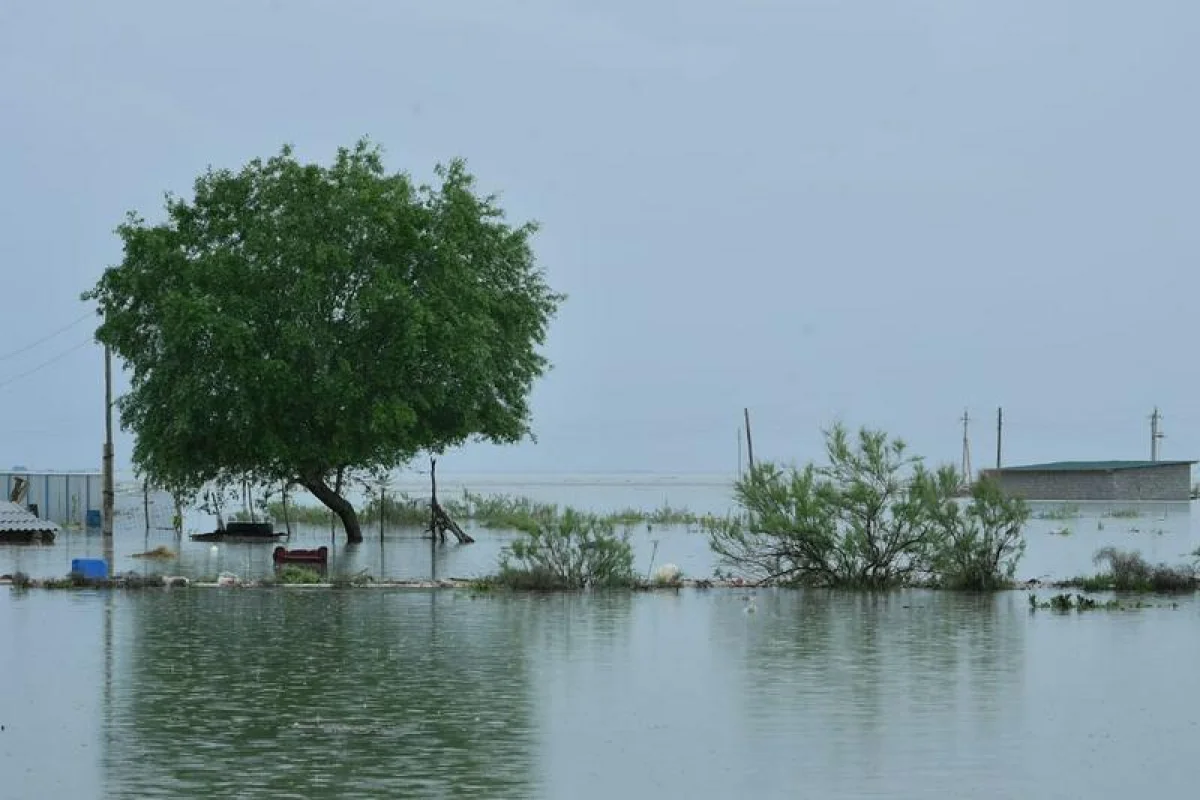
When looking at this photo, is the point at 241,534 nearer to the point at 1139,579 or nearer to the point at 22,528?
the point at 22,528

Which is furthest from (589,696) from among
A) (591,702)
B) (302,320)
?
(302,320)

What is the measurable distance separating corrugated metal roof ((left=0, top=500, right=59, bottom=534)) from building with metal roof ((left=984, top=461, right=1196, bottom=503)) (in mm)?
71403

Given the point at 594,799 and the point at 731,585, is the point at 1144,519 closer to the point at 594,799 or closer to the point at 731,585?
the point at 731,585

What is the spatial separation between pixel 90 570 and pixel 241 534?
2569cm

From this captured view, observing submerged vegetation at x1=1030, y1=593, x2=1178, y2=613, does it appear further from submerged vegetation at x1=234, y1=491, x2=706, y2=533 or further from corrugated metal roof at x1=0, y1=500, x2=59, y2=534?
submerged vegetation at x1=234, y1=491, x2=706, y2=533

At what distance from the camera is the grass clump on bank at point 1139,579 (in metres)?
30.8

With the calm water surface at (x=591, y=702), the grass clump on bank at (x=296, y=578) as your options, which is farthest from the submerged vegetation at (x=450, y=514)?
Answer: the calm water surface at (x=591, y=702)

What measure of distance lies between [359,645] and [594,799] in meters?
10.0

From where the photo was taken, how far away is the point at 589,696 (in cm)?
1727

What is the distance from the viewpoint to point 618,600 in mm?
29016

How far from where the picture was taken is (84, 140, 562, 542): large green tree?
1869 inches

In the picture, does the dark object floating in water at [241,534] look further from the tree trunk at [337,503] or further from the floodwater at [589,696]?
the floodwater at [589,696]

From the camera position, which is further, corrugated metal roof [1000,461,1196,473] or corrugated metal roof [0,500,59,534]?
corrugated metal roof [1000,461,1196,473]

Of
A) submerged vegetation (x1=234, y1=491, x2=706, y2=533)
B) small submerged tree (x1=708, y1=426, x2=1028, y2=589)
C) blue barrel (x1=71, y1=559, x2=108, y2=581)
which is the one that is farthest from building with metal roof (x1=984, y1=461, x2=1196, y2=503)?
blue barrel (x1=71, y1=559, x2=108, y2=581)
